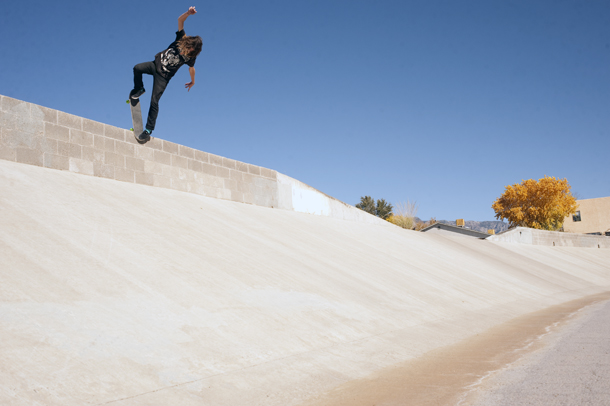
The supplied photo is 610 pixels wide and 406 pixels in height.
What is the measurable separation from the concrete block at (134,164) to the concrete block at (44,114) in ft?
5.07

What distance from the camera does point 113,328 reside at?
3809 mm

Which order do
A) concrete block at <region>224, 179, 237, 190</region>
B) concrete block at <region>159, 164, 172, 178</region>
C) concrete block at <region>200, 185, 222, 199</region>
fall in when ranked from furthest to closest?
concrete block at <region>224, 179, 237, 190</region>, concrete block at <region>200, 185, 222, 199</region>, concrete block at <region>159, 164, 172, 178</region>

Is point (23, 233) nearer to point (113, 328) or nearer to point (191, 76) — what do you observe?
point (113, 328)

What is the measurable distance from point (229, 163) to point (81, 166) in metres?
4.24

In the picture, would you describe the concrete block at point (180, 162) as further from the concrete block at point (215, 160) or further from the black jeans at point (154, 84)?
the black jeans at point (154, 84)

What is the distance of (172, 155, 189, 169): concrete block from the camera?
33.2 feet

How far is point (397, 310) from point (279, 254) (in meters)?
2.33

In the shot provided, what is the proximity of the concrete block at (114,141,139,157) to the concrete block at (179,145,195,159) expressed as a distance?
132cm

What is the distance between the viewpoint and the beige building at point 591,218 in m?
55.0

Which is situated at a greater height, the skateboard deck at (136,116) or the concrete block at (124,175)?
the skateboard deck at (136,116)

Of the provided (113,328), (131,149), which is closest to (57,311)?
(113,328)

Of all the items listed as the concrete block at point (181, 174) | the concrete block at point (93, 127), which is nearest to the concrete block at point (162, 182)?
the concrete block at point (181, 174)

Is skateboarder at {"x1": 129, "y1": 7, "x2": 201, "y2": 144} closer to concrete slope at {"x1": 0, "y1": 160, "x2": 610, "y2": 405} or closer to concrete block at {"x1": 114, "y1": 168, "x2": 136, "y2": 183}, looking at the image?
concrete slope at {"x1": 0, "y1": 160, "x2": 610, "y2": 405}

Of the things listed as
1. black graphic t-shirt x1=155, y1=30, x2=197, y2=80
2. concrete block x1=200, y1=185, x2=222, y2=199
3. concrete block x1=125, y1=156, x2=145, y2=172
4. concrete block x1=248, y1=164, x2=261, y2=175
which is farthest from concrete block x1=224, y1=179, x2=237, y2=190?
black graphic t-shirt x1=155, y1=30, x2=197, y2=80
